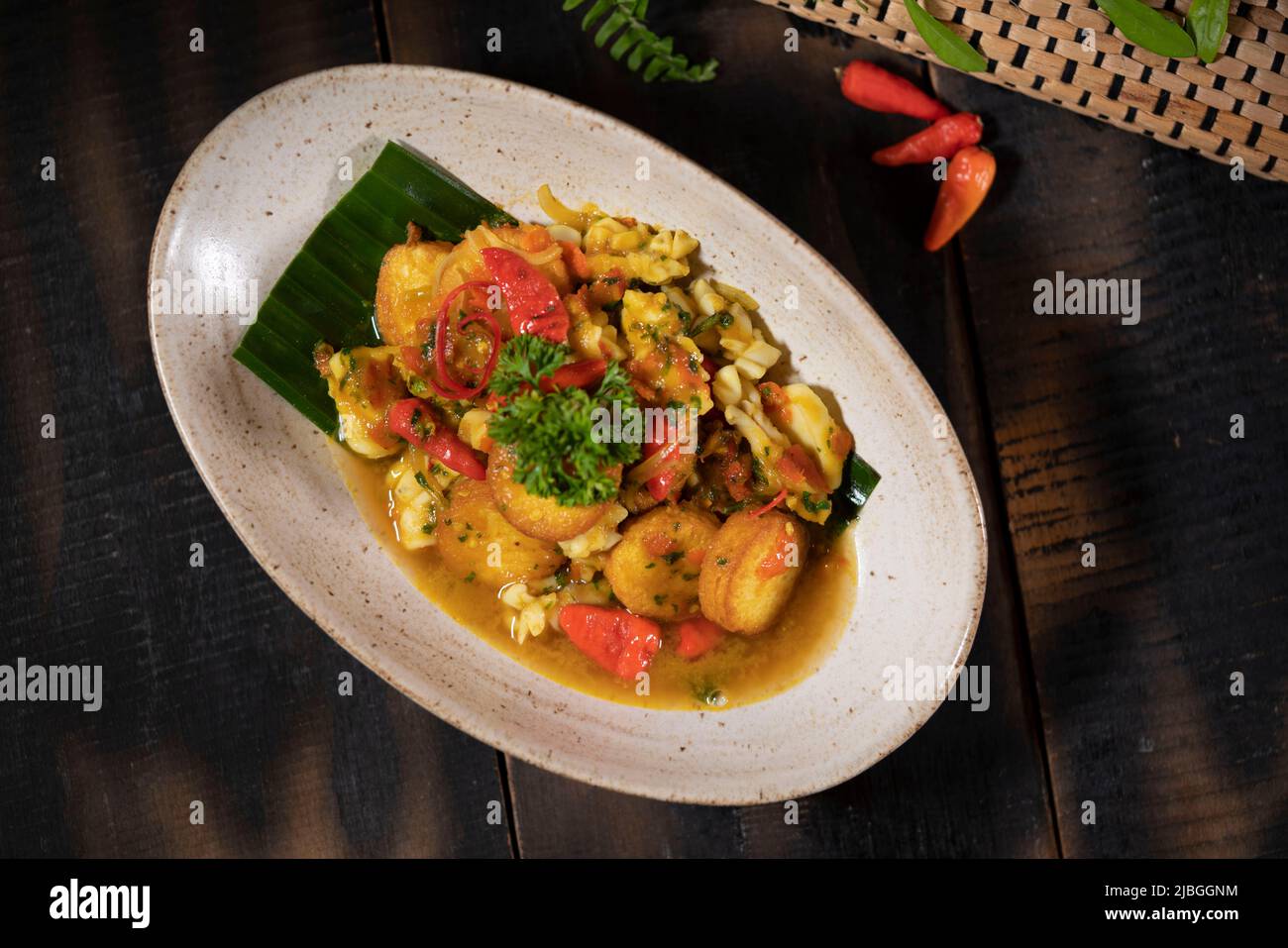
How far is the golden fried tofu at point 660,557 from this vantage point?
3287 millimetres

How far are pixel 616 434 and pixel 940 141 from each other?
179 cm

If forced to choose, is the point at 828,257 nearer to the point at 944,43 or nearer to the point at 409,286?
the point at 944,43

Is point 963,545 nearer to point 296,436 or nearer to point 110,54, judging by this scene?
point 296,436

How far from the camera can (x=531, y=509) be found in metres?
3.12

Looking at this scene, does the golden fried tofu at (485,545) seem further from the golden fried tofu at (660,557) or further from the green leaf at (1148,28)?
the green leaf at (1148,28)

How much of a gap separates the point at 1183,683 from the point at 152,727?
4.11 metres

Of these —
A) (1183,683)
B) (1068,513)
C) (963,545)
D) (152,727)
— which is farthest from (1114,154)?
(152,727)

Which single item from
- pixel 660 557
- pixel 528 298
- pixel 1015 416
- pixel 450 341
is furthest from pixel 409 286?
pixel 1015 416

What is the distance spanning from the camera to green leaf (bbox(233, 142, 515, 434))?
3.47m

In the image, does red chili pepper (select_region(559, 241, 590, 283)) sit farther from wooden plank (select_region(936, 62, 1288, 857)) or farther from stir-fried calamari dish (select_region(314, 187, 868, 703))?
wooden plank (select_region(936, 62, 1288, 857))

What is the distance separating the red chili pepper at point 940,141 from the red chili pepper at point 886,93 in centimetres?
7

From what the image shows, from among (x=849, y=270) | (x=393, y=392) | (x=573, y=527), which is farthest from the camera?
(x=849, y=270)

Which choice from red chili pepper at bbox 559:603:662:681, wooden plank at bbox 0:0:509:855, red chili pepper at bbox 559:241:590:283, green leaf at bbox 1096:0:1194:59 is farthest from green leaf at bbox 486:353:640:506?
green leaf at bbox 1096:0:1194:59

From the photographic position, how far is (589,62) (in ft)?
12.4
